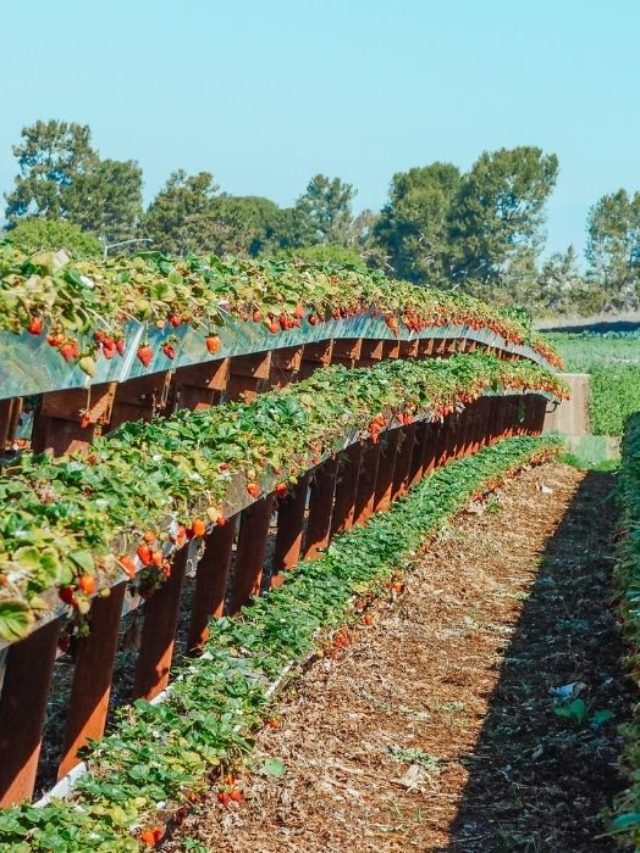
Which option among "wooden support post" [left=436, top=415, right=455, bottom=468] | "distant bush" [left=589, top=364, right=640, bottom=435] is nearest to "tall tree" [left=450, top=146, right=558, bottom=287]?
"distant bush" [left=589, top=364, right=640, bottom=435]

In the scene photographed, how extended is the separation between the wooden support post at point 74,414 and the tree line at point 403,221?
57298mm

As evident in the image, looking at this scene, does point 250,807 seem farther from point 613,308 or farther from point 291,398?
point 613,308

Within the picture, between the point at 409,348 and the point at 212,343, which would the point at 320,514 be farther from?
the point at 409,348

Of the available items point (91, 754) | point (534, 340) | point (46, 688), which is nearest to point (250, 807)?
point (91, 754)

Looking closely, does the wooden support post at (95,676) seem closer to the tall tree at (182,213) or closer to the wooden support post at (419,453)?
the wooden support post at (419,453)

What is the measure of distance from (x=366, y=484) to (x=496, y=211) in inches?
3921

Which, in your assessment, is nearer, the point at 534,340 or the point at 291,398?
the point at 291,398

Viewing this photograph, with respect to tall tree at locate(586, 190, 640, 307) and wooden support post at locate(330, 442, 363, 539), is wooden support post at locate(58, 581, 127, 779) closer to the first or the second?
wooden support post at locate(330, 442, 363, 539)

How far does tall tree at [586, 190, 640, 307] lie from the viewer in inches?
5162

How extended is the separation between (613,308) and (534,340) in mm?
97615

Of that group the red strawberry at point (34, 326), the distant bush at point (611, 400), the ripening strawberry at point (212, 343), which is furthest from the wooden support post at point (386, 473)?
the distant bush at point (611, 400)

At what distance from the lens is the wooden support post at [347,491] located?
13.4 meters

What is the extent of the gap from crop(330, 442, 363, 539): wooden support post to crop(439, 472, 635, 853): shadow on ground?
182cm

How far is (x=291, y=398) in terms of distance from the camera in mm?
10461
